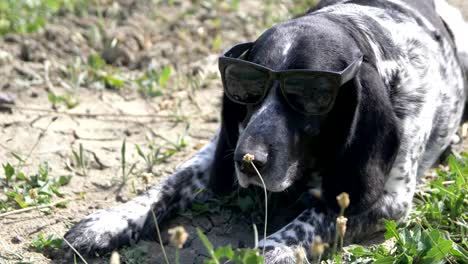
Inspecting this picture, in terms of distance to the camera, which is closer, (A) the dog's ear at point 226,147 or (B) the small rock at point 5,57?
(A) the dog's ear at point 226,147

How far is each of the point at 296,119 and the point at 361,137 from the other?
12.2 inches

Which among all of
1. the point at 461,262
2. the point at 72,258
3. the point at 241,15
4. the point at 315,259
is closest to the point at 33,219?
the point at 72,258

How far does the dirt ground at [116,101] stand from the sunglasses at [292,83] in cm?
73

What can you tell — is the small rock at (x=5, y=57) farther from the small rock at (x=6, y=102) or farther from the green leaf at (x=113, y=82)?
the green leaf at (x=113, y=82)

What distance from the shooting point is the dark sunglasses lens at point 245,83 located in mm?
3660

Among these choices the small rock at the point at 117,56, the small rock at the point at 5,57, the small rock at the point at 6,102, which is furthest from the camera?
the small rock at the point at 117,56

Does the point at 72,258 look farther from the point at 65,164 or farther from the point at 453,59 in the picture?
the point at 453,59

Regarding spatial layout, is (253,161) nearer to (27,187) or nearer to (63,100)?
(27,187)

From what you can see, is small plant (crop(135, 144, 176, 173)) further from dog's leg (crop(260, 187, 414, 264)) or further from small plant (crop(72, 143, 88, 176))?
dog's leg (crop(260, 187, 414, 264))

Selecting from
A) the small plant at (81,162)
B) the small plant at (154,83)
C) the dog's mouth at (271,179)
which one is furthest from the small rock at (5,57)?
the dog's mouth at (271,179)

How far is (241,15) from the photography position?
7098mm

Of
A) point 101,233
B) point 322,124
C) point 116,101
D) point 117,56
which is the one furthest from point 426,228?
point 117,56

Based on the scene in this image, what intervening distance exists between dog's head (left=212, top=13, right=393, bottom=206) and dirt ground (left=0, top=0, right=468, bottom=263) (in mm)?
508

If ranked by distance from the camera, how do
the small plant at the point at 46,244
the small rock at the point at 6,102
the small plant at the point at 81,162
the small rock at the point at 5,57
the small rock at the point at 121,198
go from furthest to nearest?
the small rock at the point at 5,57
the small rock at the point at 6,102
the small plant at the point at 81,162
the small rock at the point at 121,198
the small plant at the point at 46,244
